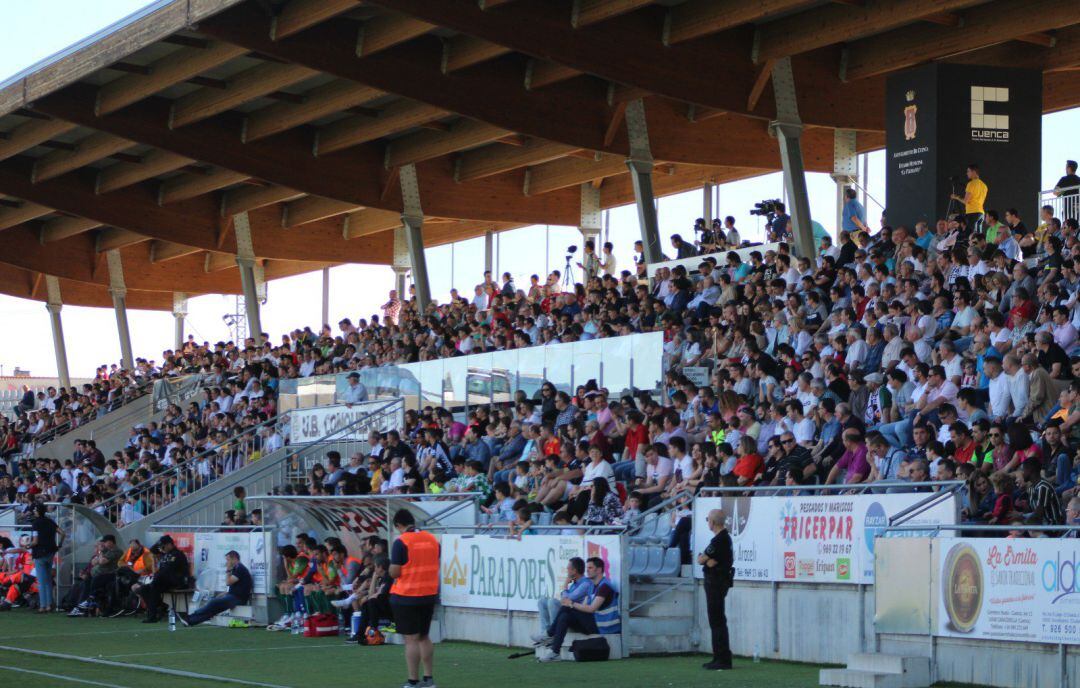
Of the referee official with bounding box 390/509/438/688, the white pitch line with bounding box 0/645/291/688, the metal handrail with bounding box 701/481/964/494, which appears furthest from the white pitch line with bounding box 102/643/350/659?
the metal handrail with bounding box 701/481/964/494

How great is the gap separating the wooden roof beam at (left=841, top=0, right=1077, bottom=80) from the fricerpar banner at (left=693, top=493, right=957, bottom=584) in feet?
39.4

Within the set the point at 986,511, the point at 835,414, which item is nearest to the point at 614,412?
the point at 835,414

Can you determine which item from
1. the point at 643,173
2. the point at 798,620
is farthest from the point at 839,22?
the point at 798,620

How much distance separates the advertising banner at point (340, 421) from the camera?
25750 millimetres

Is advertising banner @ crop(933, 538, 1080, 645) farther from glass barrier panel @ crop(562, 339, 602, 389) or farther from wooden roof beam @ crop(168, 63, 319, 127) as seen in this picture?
wooden roof beam @ crop(168, 63, 319, 127)

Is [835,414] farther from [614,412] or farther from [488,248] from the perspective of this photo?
[488,248]

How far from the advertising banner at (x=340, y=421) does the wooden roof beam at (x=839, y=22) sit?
342 inches

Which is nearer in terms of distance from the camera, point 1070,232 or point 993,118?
point 1070,232

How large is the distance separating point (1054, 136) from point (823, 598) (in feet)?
60.9

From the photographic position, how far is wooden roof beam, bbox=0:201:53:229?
39656 millimetres

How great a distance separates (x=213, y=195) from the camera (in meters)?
39.8

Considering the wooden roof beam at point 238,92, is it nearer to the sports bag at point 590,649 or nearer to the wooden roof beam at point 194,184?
the wooden roof beam at point 194,184

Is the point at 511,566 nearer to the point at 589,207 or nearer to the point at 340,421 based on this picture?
the point at 340,421

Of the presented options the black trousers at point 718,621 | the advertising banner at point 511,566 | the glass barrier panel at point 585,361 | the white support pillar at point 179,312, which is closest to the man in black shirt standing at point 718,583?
the black trousers at point 718,621
